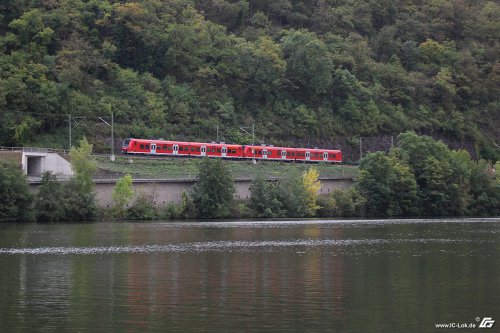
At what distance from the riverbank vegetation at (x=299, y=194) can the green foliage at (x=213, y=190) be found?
0.10m

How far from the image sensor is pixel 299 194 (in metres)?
105

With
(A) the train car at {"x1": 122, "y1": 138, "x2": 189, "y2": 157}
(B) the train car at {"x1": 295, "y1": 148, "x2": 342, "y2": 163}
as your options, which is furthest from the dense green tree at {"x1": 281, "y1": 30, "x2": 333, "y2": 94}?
(A) the train car at {"x1": 122, "y1": 138, "x2": 189, "y2": 157}

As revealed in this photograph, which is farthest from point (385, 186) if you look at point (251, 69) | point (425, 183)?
point (251, 69)

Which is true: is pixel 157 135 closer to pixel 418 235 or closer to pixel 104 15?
pixel 104 15

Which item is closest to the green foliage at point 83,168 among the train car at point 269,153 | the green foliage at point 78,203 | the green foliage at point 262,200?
the green foliage at point 78,203

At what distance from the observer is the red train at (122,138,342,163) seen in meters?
110

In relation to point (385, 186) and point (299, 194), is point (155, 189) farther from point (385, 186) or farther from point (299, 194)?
point (385, 186)

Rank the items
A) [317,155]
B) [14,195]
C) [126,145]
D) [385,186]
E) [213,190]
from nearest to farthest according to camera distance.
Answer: [14,195] < [213,190] < [385,186] < [126,145] < [317,155]

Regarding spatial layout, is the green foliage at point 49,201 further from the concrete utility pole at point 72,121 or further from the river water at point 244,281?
the concrete utility pole at point 72,121

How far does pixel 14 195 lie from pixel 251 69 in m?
60.4

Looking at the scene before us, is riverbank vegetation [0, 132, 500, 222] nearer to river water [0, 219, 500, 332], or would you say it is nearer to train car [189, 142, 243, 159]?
train car [189, 142, 243, 159]

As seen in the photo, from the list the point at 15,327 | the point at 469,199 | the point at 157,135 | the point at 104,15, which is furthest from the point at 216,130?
the point at 15,327

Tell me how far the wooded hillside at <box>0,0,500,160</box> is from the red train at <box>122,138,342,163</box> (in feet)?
22.8

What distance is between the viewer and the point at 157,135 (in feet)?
395
